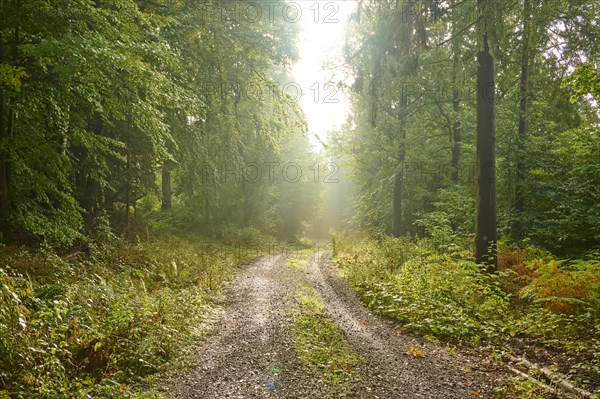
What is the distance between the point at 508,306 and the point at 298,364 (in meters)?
5.52

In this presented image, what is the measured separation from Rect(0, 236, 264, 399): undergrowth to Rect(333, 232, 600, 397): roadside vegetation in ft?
17.0

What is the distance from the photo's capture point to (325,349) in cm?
668

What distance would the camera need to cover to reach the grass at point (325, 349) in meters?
5.49

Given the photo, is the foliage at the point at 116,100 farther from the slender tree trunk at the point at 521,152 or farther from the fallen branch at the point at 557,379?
the slender tree trunk at the point at 521,152

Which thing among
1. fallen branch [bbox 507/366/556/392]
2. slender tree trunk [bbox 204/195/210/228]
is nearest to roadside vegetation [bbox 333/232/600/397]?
fallen branch [bbox 507/366/556/392]

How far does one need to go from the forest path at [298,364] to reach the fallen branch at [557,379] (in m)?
0.65

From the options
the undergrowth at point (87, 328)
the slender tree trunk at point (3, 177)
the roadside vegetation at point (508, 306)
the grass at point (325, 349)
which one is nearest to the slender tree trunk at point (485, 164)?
the roadside vegetation at point (508, 306)

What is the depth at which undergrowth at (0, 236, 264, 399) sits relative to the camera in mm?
4289

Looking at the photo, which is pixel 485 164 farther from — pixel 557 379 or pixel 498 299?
pixel 557 379

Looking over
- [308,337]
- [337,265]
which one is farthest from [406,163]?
[308,337]

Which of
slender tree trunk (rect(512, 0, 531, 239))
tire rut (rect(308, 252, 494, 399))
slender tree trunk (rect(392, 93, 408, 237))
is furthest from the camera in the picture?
slender tree trunk (rect(392, 93, 408, 237))

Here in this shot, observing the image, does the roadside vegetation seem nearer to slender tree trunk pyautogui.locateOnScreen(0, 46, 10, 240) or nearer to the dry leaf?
the dry leaf

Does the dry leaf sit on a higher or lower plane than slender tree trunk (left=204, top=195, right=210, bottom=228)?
lower

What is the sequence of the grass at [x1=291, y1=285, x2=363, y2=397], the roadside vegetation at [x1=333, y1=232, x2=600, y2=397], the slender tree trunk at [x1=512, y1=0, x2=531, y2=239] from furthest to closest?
the slender tree trunk at [x1=512, y1=0, x2=531, y2=239], the roadside vegetation at [x1=333, y1=232, x2=600, y2=397], the grass at [x1=291, y1=285, x2=363, y2=397]
